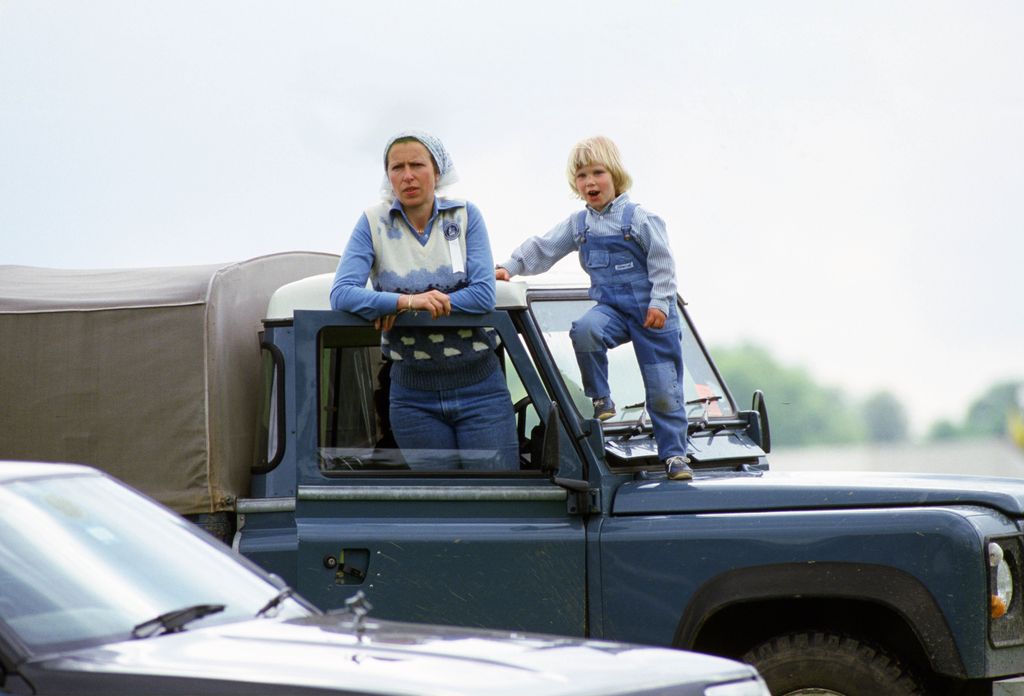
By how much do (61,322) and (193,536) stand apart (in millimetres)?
2006

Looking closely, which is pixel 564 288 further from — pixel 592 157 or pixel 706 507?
pixel 706 507

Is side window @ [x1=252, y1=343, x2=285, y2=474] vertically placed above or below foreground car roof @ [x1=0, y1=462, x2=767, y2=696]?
above

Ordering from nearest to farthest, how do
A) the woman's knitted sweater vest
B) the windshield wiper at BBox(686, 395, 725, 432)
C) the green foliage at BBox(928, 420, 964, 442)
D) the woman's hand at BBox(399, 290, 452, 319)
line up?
the woman's hand at BBox(399, 290, 452, 319), the woman's knitted sweater vest, the windshield wiper at BBox(686, 395, 725, 432), the green foliage at BBox(928, 420, 964, 442)

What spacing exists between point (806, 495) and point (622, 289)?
111cm

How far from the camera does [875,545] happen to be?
5.13 m

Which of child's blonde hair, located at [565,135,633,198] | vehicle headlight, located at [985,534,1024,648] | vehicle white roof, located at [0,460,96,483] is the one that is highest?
child's blonde hair, located at [565,135,633,198]

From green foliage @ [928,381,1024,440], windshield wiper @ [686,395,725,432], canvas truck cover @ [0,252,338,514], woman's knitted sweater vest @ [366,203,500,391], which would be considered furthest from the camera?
green foliage @ [928,381,1024,440]

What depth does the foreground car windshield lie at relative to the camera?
3.54m

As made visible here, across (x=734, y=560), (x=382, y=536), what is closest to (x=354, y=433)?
(x=382, y=536)

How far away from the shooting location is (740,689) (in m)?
3.58

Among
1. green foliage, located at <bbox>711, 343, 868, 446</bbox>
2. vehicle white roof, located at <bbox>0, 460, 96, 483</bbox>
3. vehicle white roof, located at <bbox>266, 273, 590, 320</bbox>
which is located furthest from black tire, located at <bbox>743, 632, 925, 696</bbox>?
green foliage, located at <bbox>711, 343, 868, 446</bbox>

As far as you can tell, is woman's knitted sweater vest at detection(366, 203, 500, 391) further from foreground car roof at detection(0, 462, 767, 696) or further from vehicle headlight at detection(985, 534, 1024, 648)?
vehicle headlight at detection(985, 534, 1024, 648)

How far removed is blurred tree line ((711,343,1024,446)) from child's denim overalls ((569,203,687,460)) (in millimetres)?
129749

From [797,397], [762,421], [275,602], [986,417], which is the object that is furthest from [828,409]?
[275,602]
